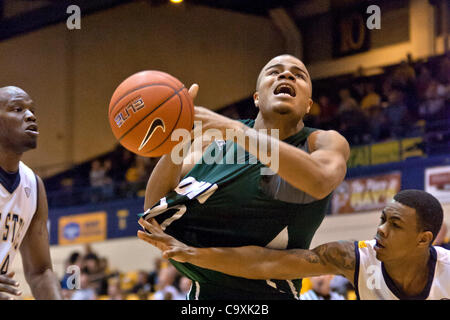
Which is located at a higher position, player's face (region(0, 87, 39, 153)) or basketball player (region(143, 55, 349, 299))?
player's face (region(0, 87, 39, 153))

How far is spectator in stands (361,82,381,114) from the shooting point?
38.9 feet

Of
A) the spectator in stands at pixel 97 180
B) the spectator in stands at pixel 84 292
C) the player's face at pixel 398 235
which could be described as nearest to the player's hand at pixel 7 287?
the player's face at pixel 398 235

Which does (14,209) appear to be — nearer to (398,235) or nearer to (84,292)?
(398,235)

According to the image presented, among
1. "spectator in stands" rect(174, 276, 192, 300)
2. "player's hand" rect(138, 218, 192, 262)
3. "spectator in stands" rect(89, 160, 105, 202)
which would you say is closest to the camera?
"player's hand" rect(138, 218, 192, 262)

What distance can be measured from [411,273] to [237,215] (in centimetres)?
123

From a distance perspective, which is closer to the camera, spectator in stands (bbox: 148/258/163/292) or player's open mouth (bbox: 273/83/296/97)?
player's open mouth (bbox: 273/83/296/97)

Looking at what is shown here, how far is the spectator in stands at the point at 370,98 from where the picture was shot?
467 inches

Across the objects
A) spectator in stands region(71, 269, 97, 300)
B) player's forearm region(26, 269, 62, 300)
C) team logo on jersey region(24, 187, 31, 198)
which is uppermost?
team logo on jersey region(24, 187, 31, 198)

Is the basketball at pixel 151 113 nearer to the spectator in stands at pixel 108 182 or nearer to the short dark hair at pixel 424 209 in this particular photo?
A: the short dark hair at pixel 424 209

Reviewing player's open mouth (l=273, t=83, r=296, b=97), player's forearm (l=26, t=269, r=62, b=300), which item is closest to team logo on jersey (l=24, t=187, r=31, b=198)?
player's forearm (l=26, t=269, r=62, b=300)

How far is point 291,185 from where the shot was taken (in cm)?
337

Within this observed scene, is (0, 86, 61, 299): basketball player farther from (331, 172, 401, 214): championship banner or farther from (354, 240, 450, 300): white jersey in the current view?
(331, 172, 401, 214): championship banner

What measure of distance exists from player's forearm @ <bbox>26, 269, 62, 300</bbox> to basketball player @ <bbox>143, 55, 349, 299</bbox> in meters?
0.93
